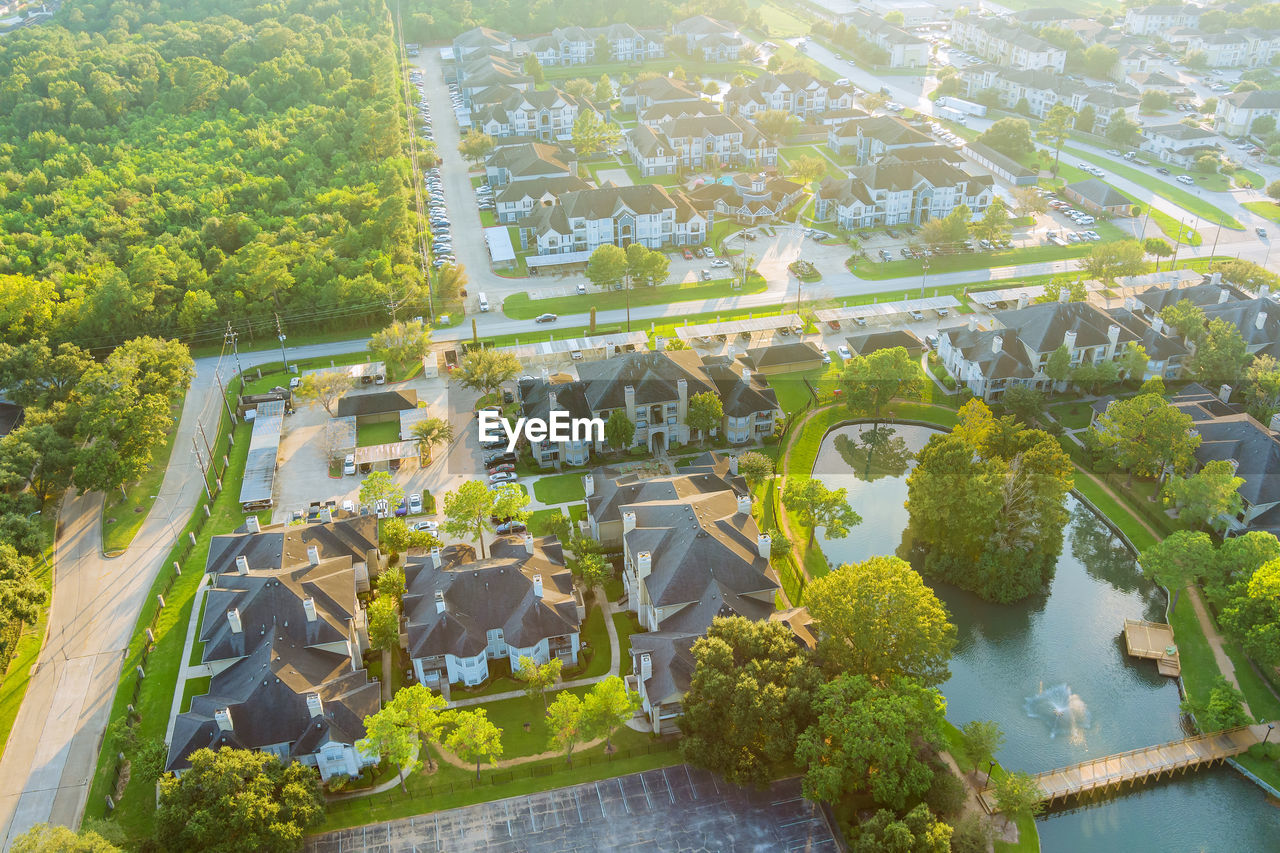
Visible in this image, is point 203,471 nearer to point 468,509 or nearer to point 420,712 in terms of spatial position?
point 468,509

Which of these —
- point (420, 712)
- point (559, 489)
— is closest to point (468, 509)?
point (559, 489)

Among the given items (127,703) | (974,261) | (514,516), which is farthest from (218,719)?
(974,261)

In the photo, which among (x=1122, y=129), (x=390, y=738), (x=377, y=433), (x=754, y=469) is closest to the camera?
(x=390, y=738)

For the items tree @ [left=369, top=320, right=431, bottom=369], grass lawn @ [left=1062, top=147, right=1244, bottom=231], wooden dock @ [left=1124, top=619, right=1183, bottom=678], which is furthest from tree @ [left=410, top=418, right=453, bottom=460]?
grass lawn @ [left=1062, top=147, right=1244, bottom=231]

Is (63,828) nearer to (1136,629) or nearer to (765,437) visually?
(765,437)

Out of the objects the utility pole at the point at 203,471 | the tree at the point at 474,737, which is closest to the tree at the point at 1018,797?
the tree at the point at 474,737

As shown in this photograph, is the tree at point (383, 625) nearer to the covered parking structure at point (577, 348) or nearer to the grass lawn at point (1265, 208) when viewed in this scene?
the covered parking structure at point (577, 348)
